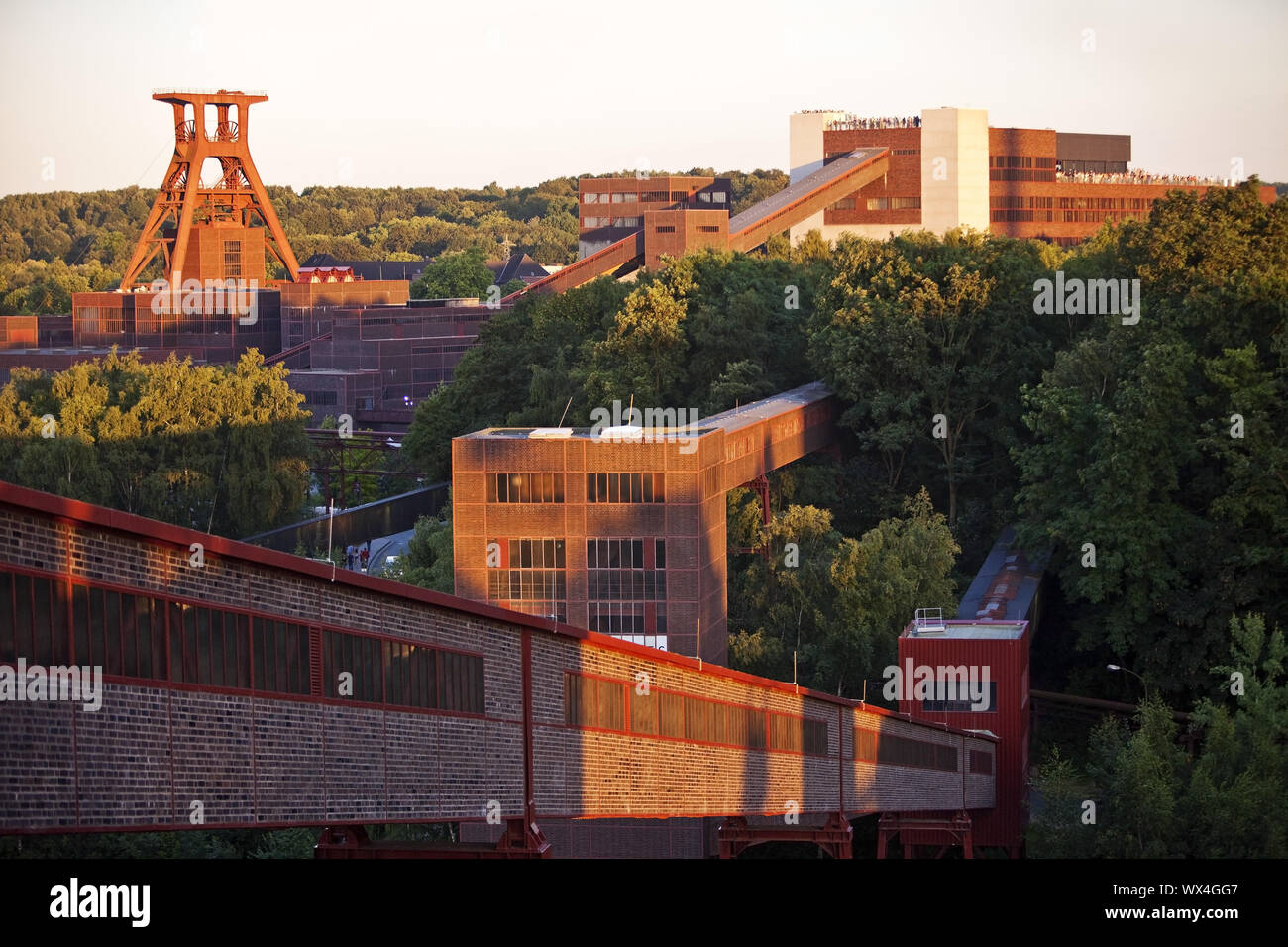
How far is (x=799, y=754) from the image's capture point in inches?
1304

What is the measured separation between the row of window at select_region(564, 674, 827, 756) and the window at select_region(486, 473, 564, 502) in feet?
44.2

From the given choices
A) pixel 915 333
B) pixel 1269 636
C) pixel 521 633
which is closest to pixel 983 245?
pixel 915 333

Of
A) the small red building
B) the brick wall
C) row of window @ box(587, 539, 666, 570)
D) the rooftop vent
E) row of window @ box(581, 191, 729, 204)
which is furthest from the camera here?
row of window @ box(581, 191, 729, 204)

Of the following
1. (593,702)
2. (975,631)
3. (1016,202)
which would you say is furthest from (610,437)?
(1016,202)

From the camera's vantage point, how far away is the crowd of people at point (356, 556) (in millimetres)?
66450

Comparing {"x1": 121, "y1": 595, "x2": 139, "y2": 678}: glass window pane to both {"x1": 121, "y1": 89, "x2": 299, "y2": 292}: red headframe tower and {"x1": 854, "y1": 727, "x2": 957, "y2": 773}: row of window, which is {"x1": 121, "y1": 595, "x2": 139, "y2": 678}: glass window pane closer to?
{"x1": 854, "y1": 727, "x2": 957, "y2": 773}: row of window

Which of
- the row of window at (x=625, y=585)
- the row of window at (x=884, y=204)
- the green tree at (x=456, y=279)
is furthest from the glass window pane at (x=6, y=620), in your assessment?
the green tree at (x=456, y=279)

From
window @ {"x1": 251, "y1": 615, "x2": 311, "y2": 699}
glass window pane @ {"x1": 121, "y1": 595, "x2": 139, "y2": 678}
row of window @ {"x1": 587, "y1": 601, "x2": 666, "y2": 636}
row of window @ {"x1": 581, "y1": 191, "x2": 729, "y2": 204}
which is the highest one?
row of window @ {"x1": 581, "y1": 191, "x2": 729, "y2": 204}

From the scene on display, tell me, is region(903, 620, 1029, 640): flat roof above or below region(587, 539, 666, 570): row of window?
below

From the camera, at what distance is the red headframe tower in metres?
119

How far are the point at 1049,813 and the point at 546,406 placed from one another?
4020 centimetres

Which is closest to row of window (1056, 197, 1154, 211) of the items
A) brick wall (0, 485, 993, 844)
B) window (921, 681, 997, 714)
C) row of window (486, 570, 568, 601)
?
row of window (486, 570, 568, 601)

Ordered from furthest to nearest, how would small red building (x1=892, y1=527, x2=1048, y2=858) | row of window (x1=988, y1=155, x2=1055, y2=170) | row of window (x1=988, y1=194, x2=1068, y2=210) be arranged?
row of window (x1=988, y1=194, x2=1068, y2=210) → row of window (x1=988, y1=155, x2=1055, y2=170) → small red building (x1=892, y1=527, x2=1048, y2=858)

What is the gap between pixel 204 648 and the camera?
57.5 feet
